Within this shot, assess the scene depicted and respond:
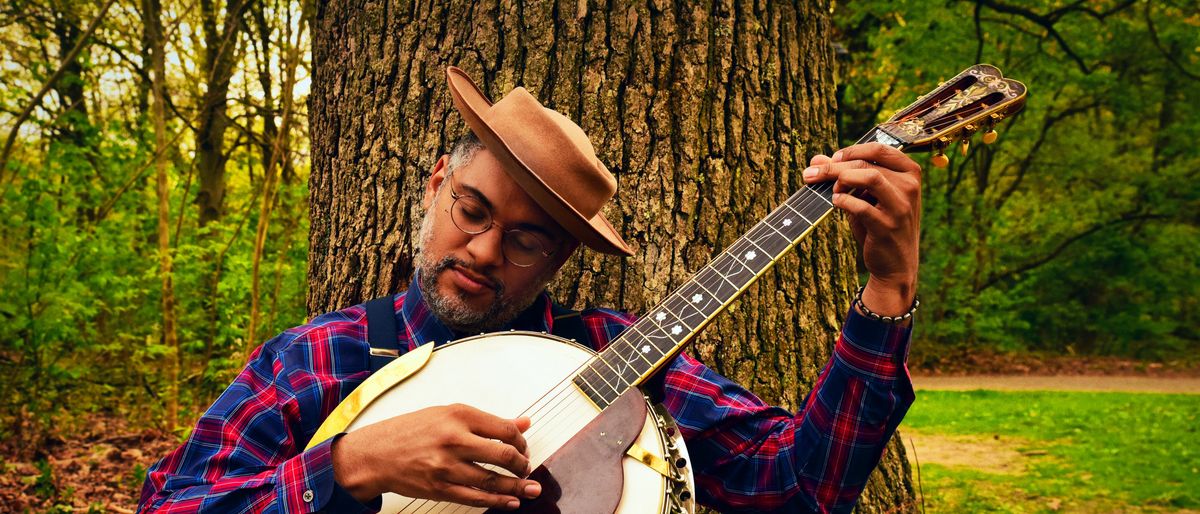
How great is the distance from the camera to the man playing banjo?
142 centimetres

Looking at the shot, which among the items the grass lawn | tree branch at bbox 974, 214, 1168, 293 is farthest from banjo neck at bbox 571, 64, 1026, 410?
tree branch at bbox 974, 214, 1168, 293

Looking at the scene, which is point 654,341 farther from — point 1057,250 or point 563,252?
point 1057,250

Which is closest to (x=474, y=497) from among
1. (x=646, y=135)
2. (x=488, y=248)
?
(x=488, y=248)

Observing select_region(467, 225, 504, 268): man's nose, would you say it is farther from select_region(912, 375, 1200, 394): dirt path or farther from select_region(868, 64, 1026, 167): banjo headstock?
select_region(912, 375, 1200, 394): dirt path

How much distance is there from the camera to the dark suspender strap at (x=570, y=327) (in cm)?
202

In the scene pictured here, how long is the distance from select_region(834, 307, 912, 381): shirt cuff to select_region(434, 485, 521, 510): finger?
748mm

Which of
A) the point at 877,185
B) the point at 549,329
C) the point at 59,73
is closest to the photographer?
the point at 877,185

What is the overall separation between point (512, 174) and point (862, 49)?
13.7 metres

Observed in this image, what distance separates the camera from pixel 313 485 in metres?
1.42

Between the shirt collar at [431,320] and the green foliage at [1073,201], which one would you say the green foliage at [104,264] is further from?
the green foliage at [1073,201]

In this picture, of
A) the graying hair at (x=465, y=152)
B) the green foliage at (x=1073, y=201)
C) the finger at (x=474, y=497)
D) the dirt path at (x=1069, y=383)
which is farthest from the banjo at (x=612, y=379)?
the green foliage at (x=1073, y=201)

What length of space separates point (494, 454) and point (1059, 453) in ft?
23.0

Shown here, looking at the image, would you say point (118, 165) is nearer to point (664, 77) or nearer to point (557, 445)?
point (664, 77)

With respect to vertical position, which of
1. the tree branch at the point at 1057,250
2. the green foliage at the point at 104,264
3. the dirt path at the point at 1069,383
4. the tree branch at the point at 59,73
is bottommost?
the dirt path at the point at 1069,383
